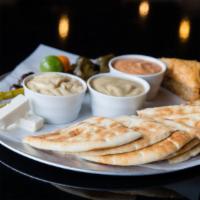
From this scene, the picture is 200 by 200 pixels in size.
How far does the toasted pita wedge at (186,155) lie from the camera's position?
1.88 meters

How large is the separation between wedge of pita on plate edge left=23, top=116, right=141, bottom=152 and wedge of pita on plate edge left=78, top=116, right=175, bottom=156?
0.02 m

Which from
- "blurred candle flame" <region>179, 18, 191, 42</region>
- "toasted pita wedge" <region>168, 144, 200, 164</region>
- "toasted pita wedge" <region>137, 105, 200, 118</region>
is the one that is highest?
"toasted pita wedge" <region>137, 105, 200, 118</region>

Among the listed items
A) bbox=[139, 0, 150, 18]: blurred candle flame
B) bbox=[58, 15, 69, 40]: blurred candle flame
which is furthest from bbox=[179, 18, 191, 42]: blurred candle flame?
bbox=[58, 15, 69, 40]: blurred candle flame

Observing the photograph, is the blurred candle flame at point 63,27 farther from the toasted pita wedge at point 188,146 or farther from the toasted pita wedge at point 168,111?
the toasted pita wedge at point 188,146

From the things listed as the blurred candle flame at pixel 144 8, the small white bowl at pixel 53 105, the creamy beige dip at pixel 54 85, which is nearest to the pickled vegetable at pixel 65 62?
the creamy beige dip at pixel 54 85

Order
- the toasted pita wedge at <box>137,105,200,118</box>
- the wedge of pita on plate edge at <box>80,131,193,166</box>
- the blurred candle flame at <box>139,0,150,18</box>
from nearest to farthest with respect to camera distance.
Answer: the wedge of pita on plate edge at <box>80,131,193,166</box>
the toasted pita wedge at <box>137,105,200,118</box>
the blurred candle flame at <box>139,0,150,18</box>

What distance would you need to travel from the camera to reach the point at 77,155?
6.15 feet

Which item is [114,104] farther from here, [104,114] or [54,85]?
[54,85]

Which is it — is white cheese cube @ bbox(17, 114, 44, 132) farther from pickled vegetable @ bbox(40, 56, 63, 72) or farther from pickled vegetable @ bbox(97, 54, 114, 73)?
pickled vegetable @ bbox(97, 54, 114, 73)

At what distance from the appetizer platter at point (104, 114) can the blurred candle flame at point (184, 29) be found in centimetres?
82

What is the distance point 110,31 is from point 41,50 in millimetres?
717

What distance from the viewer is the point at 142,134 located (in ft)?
6.20

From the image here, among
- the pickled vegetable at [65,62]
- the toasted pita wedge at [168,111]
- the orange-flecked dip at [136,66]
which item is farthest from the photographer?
the pickled vegetable at [65,62]

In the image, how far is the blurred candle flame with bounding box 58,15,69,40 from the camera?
340cm
